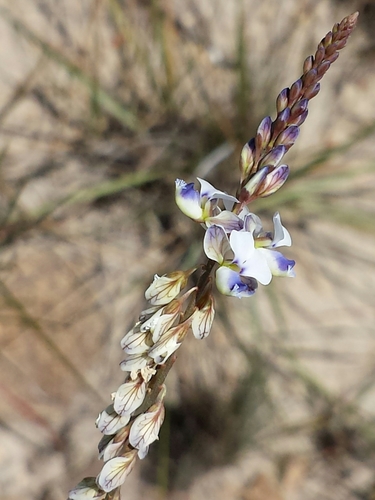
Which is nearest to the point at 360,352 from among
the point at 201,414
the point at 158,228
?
the point at 201,414

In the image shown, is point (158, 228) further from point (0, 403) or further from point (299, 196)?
point (0, 403)

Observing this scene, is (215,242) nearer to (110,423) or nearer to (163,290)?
(163,290)

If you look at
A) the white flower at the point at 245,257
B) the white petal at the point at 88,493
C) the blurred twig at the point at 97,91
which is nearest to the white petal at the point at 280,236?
the white flower at the point at 245,257

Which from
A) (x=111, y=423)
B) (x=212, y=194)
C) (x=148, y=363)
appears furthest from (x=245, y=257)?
(x=111, y=423)

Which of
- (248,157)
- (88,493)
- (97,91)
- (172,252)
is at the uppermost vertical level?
(97,91)

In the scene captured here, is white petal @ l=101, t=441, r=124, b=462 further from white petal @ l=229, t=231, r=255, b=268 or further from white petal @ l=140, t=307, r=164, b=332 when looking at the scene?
white petal @ l=229, t=231, r=255, b=268

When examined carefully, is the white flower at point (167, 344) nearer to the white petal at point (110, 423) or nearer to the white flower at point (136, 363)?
the white flower at point (136, 363)
